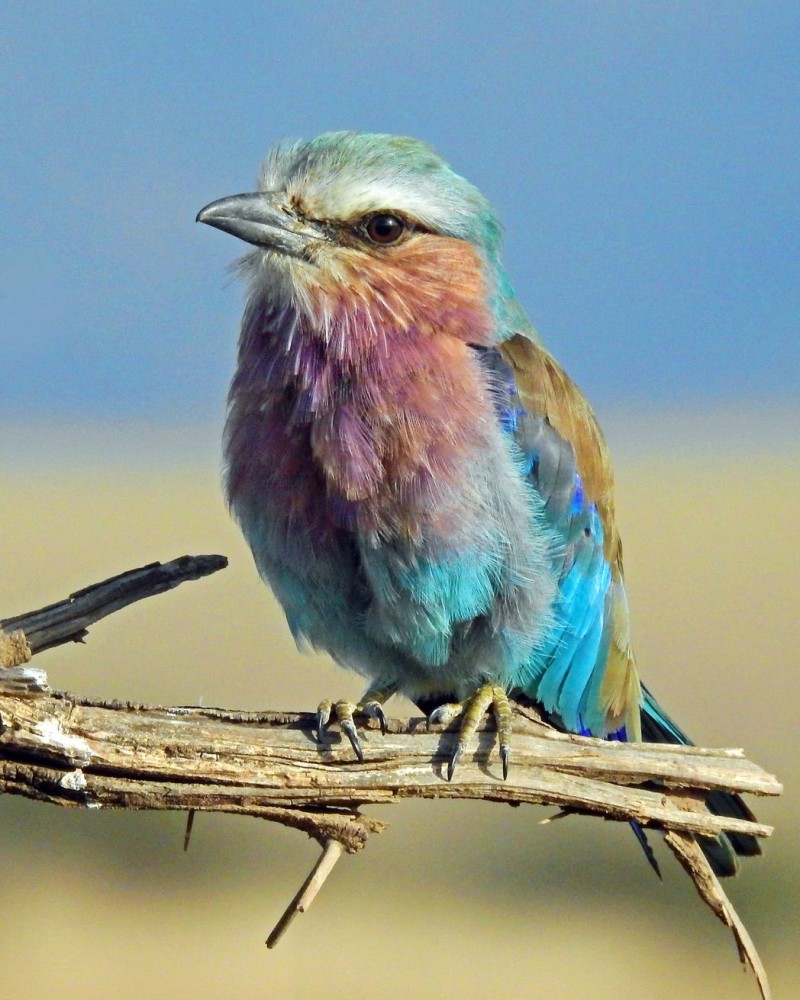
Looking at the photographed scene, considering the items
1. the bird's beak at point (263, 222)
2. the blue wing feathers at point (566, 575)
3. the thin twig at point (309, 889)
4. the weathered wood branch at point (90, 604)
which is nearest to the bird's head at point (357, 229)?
the bird's beak at point (263, 222)

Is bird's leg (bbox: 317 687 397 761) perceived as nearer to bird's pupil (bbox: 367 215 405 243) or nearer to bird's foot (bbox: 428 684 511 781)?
bird's foot (bbox: 428 684 511 781)

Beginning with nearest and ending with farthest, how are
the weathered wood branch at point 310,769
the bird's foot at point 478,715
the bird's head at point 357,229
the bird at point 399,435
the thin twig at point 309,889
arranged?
the thin twig at point 309,889 < the weathered wood branch at point 310,769 < the bird's foot at point 478,715 < the bird at point 399,435 < the bird's head at point 357,229

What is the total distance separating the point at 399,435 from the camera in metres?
4.23

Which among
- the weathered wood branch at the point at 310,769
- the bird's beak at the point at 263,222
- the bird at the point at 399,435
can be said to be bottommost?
the weathered wood branch at the point at 310,769

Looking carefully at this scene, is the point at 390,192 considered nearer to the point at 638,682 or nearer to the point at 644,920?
the point at 638,682

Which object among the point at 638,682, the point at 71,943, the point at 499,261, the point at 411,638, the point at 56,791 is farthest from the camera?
the point at 71,943

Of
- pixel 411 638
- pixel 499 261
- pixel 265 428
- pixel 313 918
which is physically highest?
pixel 499 261

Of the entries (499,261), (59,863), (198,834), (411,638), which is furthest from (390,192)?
(198,834)

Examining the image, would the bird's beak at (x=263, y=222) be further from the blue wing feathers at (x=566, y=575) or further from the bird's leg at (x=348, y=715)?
the bird's leg at (x=348, y=715)

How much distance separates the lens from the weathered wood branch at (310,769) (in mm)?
3445

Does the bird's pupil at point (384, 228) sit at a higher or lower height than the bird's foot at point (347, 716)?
higher

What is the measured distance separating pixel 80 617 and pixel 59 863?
8.06 meters

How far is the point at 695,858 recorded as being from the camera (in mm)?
3916

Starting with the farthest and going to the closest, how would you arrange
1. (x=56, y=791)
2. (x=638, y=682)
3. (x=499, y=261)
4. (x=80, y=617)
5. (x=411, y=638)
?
(x=638, y=682) → (x=499, y=261) → (x=411, y=638) → (x=80, y=617) → (x=56, y=791)
